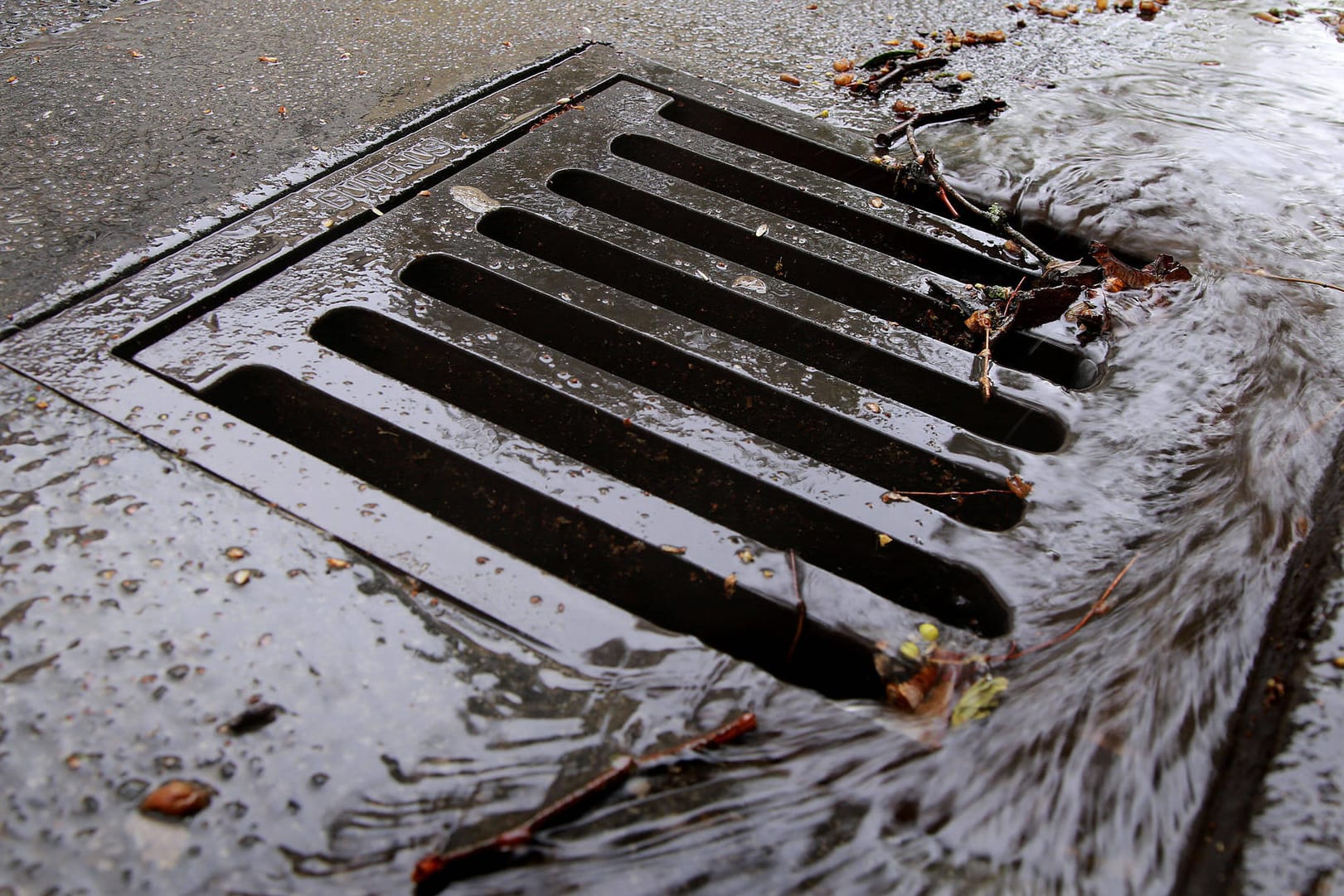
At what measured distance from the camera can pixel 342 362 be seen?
134 centimetres

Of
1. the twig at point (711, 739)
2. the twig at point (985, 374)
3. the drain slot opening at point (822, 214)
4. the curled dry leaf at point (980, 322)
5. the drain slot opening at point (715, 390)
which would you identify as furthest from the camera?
the drain slot opening at point (822, 214)

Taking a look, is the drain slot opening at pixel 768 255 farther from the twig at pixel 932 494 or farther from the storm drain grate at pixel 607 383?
the twig at pixel 932 494

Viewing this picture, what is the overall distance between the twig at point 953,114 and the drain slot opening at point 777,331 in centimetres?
77

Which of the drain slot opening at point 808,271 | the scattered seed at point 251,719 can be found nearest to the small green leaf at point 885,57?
the drain slot opening at point 808,271

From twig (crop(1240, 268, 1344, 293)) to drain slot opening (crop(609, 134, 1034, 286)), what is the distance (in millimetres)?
412

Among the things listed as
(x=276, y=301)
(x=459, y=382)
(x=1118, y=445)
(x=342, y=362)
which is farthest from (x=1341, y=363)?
(x=276, y=301)

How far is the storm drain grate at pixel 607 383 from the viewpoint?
1.16m

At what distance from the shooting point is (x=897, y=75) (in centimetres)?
233

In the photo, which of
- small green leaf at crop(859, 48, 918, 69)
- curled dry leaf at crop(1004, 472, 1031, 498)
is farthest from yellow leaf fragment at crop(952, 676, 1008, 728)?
small green leaf at crop(859, 48, 918, 69)

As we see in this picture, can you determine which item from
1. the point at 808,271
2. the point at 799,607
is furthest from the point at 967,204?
the point at 799,607

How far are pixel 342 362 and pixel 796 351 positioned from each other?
783 millimetres

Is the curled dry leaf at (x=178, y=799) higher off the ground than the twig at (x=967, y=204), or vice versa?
the twig at (x=967, y=204)

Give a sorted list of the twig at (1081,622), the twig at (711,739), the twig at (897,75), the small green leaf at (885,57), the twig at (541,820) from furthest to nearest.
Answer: the small green leaf at (885,57)
the twig at (897,75)
the twig at (1081,622)
the twig at (711,739)
the twig at (541,820)

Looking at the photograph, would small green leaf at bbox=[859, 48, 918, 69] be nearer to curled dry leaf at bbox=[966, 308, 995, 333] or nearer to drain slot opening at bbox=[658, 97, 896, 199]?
drain slot opening at bbox=[658, 97, 896, 199]
